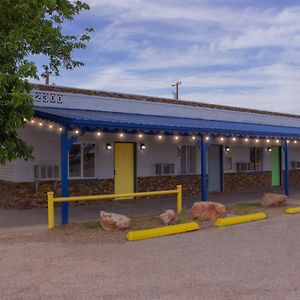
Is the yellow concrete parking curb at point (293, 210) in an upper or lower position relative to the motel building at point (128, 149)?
lower

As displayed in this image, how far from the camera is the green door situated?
24500mm

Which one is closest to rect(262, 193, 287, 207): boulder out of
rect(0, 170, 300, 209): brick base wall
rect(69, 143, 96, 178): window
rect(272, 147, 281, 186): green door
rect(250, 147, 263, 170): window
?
rect(0, 170, 300, 209): brick base wall

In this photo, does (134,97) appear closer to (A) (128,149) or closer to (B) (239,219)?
(A) (128,149)

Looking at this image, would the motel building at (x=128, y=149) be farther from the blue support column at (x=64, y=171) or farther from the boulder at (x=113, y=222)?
the boulder at (x=113, y=222)

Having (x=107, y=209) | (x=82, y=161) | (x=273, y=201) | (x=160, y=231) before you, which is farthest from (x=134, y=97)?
(x=160, y=231)

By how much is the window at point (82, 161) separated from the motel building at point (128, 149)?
33 mm

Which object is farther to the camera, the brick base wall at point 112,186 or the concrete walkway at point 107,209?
the brick base wall at point 112,186

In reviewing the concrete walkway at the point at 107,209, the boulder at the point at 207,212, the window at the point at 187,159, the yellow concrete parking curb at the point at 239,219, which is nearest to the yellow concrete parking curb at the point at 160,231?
the yellow concrete parking curb at the point at 239,219

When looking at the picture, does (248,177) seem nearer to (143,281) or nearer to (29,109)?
(29,109)

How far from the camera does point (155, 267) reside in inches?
292

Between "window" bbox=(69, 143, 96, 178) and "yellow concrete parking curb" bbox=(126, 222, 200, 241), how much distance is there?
19.3 ft

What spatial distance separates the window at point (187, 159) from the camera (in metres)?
19.2

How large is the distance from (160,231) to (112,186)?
21.2 ft

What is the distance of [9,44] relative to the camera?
9727 mm
